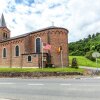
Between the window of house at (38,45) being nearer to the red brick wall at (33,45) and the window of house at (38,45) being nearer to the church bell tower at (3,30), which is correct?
the red brick wall at (33,45)

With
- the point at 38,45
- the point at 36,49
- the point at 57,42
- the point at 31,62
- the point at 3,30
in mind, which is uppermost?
the point at 3,30

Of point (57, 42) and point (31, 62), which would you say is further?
point (57, 42)

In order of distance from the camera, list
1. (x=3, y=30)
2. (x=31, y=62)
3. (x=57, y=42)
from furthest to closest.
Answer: (x=3, y=30) < (x=57, y=42) < (x=31, y=62)

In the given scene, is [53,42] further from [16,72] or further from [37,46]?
[16,72]

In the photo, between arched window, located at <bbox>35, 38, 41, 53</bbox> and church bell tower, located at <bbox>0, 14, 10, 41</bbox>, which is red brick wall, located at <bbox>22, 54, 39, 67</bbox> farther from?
church bell tower, located at <bbox>0, 14, 10, 41</bbox>

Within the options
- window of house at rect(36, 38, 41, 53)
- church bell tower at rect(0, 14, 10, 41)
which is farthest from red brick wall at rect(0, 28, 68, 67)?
church bell tower at rect(0, 14, 10, 41)

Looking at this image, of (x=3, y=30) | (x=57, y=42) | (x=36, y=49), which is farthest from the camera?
(x=3, y=30)

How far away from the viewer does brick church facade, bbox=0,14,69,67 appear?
55094 mm

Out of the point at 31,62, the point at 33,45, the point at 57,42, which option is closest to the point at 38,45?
the point at 33,45

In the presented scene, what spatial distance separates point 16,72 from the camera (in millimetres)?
37594

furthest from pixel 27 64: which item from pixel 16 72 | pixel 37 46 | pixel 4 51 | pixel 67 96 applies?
pixel 67 96

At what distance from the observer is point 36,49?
59.8m

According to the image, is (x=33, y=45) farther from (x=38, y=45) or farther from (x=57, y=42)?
(x=57, y=42)

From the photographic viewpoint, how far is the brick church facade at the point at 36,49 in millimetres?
55094
